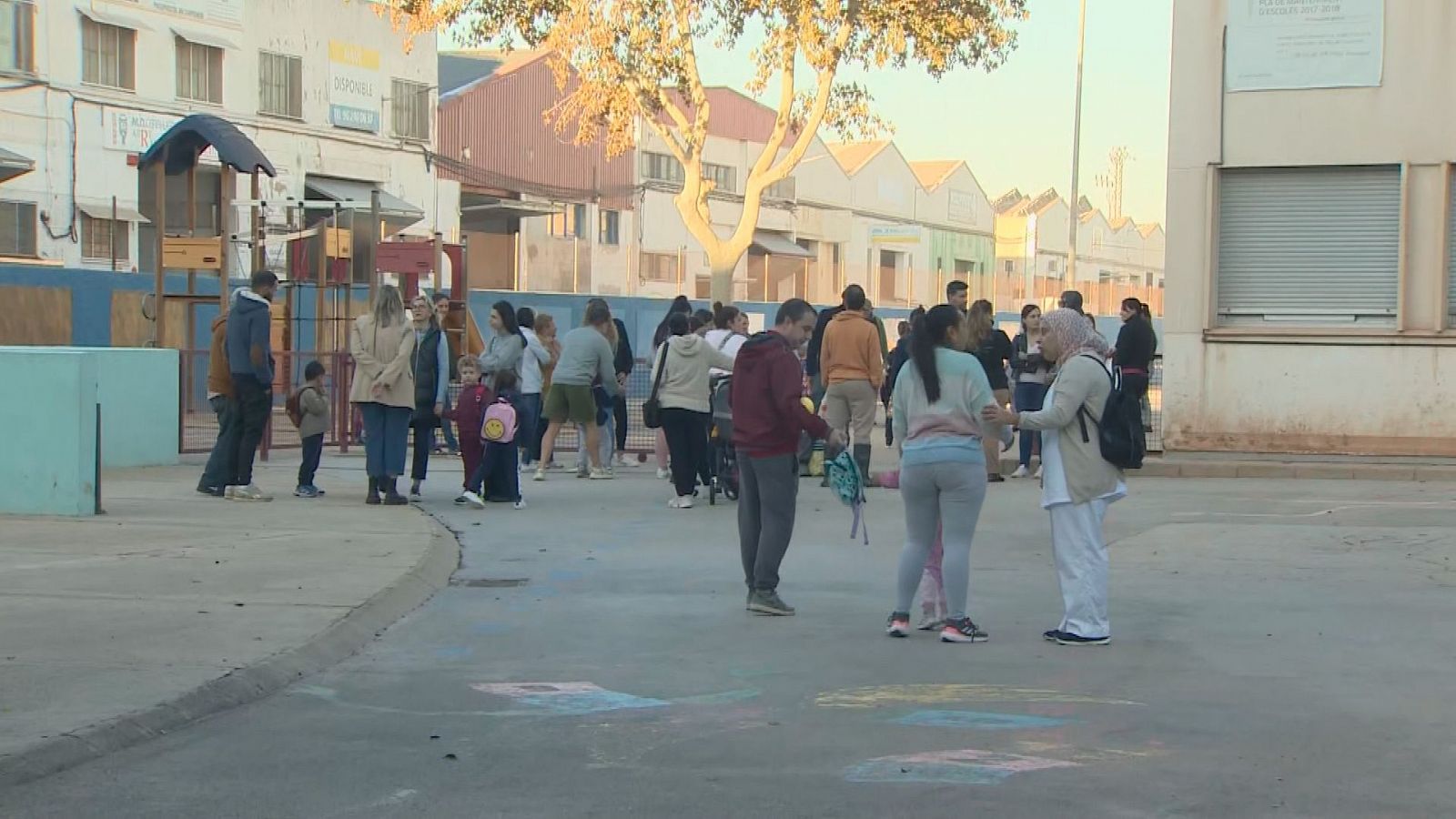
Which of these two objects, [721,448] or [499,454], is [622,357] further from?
[499,454]

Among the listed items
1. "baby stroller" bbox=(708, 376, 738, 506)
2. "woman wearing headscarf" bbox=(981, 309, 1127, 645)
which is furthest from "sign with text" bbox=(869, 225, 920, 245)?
"woman wearing headscarf" bbox=(981, 309, 1127, 645)

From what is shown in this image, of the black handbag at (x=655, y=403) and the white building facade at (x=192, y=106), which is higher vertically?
the white building facade at (x=192, y=106)

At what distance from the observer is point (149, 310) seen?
2342cm

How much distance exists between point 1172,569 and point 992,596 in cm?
168

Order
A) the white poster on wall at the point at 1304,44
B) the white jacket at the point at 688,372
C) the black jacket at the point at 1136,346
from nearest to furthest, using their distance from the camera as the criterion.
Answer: the white jacket at the point at 688,372 < the black jacket at the point at 1136,346 < the white poster on wall at the point at 1304,44

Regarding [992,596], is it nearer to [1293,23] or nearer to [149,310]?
[1293,23]

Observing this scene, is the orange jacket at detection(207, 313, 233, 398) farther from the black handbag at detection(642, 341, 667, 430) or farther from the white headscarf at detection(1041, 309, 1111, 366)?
the white headscarf at detection(1041, 309, 1111, 366)

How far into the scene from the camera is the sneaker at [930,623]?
897 centimetres

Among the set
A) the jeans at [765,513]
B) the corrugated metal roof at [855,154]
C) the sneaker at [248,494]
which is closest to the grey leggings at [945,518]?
the jeans at [765,513]

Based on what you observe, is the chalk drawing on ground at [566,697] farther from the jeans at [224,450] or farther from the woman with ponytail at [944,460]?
the jeans at [224,450]

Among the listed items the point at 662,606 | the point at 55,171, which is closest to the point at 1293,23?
the point at 662,606

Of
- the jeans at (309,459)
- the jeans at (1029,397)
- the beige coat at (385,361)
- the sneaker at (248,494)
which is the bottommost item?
the sneaker at (248,494)

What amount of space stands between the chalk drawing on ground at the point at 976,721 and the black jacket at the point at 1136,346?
12129 millimetres

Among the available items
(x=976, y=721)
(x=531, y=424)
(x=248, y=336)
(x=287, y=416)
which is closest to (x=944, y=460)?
(x=976, y=721)
